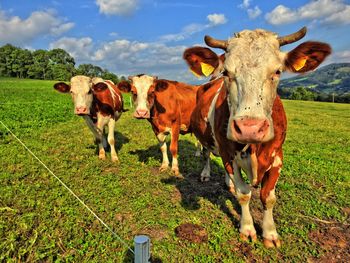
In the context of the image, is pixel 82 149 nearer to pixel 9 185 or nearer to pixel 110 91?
pixel 110 91

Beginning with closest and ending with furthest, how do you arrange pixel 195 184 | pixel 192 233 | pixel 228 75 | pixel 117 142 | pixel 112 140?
pixel 228 75 < pixel 192 233 < pixel 195 184 < pixel 112 140 < pixel 117 142

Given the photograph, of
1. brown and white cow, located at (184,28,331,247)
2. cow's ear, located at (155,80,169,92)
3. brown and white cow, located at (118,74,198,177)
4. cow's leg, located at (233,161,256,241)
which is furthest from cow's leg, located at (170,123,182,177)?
brown and white cow, located at (184,28,331,247)

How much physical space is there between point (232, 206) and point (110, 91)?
527 centimetres

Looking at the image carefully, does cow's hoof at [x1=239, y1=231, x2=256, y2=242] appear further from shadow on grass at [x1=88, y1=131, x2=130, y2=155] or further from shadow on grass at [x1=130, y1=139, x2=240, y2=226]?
shadow on grass at [x1=88, y1=131, x2=130, y2=155]

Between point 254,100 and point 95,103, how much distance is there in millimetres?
6115

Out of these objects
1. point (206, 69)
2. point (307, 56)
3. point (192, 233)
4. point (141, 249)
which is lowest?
point (192, 233)

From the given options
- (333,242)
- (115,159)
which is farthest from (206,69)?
(115,159)

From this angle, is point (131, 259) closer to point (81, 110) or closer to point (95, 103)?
point (81, 110)

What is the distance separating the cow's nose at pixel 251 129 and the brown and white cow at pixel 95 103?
5372 millimetres

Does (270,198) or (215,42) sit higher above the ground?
(215,42)

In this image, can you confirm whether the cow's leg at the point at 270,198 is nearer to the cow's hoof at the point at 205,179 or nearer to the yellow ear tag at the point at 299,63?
the yellow ear tag at the point at 299,63

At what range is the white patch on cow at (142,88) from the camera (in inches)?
271

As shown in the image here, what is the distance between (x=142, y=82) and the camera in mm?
7098

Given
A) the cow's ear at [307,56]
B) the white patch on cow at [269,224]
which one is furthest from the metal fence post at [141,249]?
the cow's ear at [307,56]
